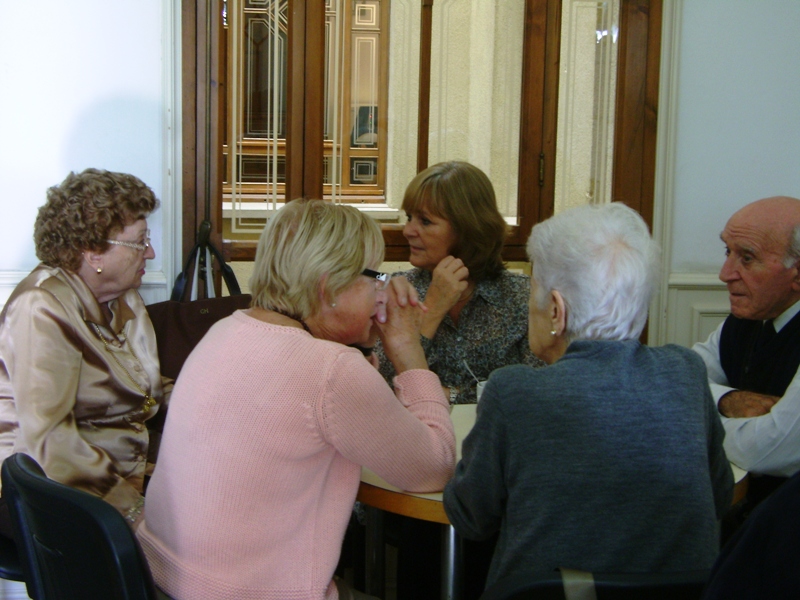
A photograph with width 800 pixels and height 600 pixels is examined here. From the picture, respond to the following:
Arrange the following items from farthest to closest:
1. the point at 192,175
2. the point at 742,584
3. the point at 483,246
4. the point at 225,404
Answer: the point at 192,175 < the point at 483,246 < the point at 225,404 < the point at 742,584

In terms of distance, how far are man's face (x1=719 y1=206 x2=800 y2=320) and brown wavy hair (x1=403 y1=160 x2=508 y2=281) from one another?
719 mm

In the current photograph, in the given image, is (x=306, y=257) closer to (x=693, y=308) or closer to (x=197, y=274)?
(x=197, y=274)

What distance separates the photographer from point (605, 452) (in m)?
1.11

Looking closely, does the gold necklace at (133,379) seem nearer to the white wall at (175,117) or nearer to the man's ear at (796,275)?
the white wall at (175,117)

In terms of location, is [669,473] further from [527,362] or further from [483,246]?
[483,246]

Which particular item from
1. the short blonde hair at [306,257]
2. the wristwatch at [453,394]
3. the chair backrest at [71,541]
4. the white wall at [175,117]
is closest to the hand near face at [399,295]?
the short blonde hair at [306,257]

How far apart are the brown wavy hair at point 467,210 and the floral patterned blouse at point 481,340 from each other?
0.09 metres

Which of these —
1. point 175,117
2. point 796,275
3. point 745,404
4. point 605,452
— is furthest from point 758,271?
point 175,117

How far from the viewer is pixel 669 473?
3.67 feet

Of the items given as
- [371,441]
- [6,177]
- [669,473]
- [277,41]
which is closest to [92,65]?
[6,177]

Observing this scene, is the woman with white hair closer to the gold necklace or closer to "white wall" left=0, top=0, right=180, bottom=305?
the gold necklace

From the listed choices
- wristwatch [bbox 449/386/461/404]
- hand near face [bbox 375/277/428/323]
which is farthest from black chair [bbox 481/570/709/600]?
wristwatch [bbox 449/386/461/404]

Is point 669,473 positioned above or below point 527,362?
above

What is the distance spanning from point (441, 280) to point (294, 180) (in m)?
0.86
